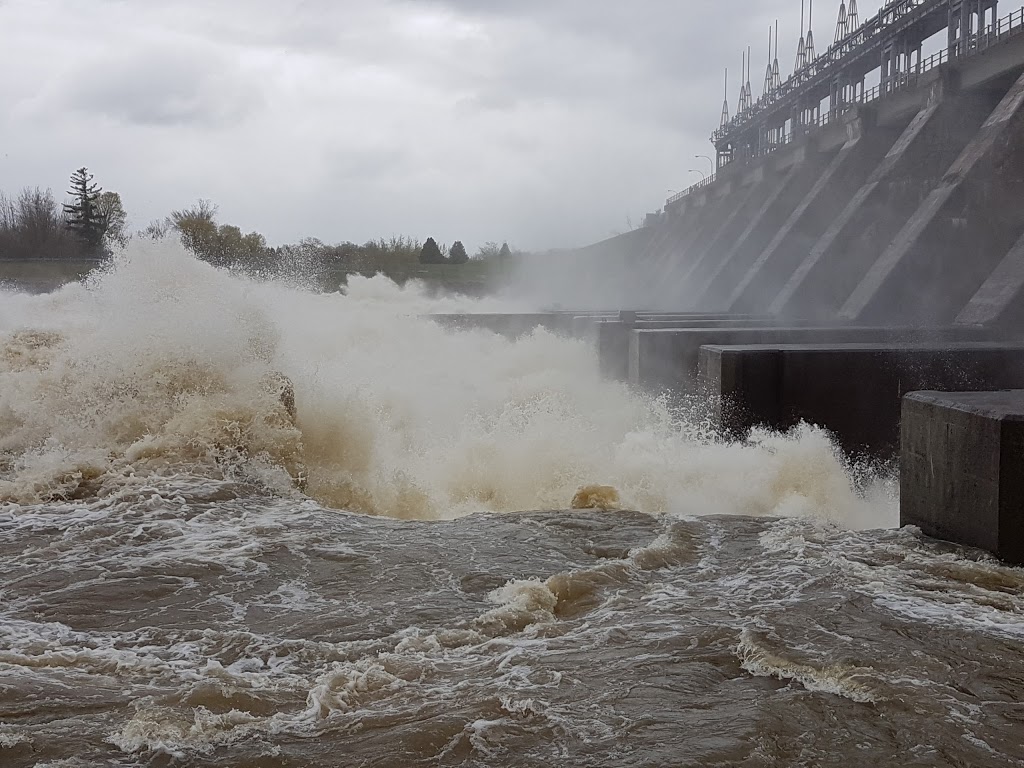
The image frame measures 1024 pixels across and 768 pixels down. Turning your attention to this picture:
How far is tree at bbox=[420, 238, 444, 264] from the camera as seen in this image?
56.9 metres

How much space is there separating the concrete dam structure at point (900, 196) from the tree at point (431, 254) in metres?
27.3

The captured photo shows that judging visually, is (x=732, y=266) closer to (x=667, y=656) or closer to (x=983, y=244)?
(x=983, y=244)

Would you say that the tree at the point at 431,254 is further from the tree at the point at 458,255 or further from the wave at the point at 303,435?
the wave at the point at 303,435

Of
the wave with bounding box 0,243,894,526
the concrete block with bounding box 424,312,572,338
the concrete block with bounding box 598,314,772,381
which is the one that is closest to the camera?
the wave with bounding box 0,243,894,526

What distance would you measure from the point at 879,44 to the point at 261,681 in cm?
2887

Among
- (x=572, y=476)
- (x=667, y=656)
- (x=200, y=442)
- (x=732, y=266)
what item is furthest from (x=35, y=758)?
(x=732, y=266)

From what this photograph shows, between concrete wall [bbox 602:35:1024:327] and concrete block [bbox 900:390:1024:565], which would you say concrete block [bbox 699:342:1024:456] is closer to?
concrete block [bbox 900:390:1024:565]

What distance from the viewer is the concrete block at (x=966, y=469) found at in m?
5.70

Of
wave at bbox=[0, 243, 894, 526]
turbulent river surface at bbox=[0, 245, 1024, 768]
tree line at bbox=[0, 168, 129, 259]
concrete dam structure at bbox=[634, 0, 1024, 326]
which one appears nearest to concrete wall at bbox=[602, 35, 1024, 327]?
concrete dam structure at bbox=[634, 0, 1024, 326]

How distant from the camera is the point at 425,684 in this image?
Answer: 4.00m

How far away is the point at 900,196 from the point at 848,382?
1119 cm

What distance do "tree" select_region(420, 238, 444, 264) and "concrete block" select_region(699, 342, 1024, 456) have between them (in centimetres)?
4790

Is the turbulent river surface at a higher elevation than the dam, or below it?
below

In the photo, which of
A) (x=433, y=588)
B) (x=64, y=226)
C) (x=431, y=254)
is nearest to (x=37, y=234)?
(x=64, y=226)
